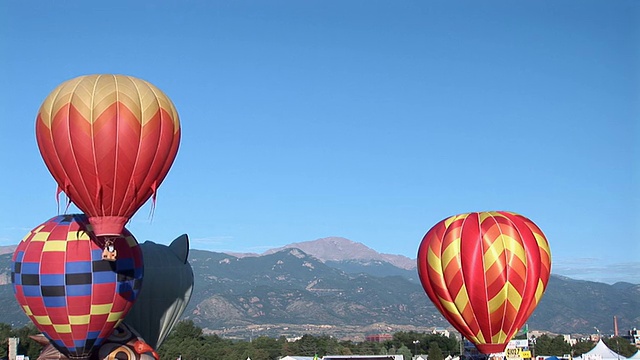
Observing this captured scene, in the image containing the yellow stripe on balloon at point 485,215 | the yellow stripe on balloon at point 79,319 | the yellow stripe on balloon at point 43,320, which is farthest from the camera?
the yellow stripe on balloon at point 485,215

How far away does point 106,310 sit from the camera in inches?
1118

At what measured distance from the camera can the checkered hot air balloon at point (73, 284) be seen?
27953 mm

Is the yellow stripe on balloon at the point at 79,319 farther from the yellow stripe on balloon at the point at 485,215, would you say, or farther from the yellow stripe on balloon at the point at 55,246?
the yellow stripe on balloon at the point at 485,215

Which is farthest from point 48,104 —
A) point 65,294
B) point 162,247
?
point 162,247

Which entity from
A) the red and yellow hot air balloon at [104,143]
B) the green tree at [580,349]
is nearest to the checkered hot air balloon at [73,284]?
the red and yellow hot air balloon at [104,143]

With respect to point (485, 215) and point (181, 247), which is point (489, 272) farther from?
point (181, 247)

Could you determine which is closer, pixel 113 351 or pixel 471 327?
pixel 113 351

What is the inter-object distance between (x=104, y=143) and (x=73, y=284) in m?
5.46

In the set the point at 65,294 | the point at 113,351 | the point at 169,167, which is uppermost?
the point at 169,167

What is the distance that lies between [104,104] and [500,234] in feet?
56.4

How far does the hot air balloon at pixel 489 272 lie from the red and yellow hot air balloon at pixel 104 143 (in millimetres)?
14211

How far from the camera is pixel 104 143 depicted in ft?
83.3

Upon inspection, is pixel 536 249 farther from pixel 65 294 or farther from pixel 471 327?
pixel 65 294

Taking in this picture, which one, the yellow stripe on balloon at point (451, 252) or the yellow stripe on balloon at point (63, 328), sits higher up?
the yellow stripe on balloon at point (451, 252)
